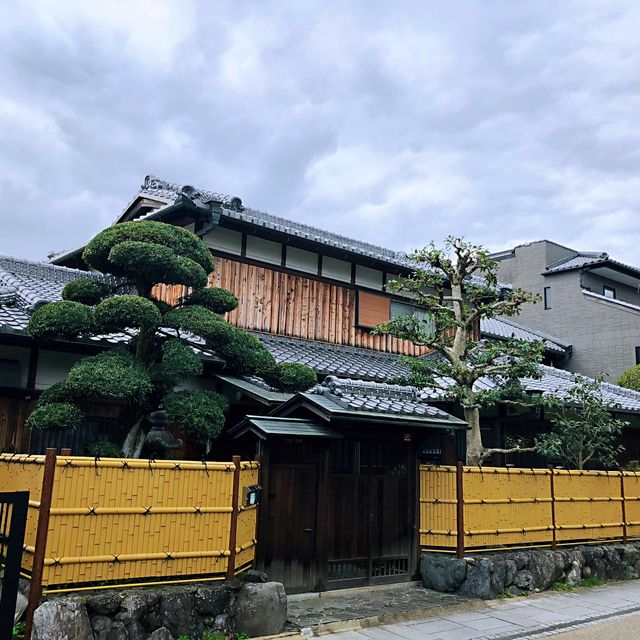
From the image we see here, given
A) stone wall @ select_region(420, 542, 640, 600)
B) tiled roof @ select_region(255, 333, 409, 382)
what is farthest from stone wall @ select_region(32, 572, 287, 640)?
tiled roof @ select_region(255, 333, 409, 382)

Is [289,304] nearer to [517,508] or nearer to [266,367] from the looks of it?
[266,367]

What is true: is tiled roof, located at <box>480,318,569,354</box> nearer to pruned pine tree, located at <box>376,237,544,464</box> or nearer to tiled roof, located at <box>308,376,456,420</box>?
pruned pine tree, located at <box>376,237,544,464</box>

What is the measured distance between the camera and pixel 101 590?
25.4 feet

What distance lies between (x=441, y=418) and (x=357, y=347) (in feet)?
20.8

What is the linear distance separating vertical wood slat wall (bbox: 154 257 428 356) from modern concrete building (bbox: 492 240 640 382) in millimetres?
14407

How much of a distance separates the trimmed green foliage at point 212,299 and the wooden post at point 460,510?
548cm

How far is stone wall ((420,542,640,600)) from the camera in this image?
11500 millimetres

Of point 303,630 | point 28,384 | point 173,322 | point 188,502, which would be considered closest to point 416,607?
point 303,630

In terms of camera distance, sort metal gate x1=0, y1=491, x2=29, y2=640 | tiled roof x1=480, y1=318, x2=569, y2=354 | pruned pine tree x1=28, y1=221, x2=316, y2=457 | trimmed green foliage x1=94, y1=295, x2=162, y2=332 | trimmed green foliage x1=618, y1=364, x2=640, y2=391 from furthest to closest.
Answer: tiled roof x1=480, y1=318, x2=569, y2=354 → trimmed green foliage x1=618, y1=364, x2=640, y2=391 → trimmed green foliage x1=94, y1=295, x2=162, y2=332 → pruned pine tree x1=28, y1=221, x2=316, y2=457 → metal gate x1=0, y1=491, x2=29, y2=640

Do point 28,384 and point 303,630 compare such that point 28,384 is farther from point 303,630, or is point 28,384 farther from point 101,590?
point 303,630

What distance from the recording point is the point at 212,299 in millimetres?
11539

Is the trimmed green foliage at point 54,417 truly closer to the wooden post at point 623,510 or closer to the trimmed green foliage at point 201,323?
the trimmed green foliage at point 201,323

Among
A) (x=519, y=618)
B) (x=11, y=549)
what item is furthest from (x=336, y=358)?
(x=11, y=549)

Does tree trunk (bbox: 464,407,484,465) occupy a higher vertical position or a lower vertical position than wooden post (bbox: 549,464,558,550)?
higher
